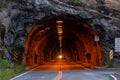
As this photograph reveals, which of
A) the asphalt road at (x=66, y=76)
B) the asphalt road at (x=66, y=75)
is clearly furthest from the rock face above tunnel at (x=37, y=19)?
the asphalt road at (x=66, y=76)

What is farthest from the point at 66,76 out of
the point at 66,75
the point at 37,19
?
the point at 37,19

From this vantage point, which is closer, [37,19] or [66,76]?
[66,76]

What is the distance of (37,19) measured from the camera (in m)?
41.4

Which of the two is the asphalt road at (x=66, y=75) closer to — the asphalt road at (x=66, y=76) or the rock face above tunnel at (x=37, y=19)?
the asphalt road at (x=66, y=76)

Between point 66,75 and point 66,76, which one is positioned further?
point 66,75

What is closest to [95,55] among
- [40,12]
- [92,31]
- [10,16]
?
[92,31]

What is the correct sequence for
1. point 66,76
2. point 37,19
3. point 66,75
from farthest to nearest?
point 37,19 → point 66,75 → point 66,76

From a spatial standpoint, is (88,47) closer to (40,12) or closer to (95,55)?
(95,55)

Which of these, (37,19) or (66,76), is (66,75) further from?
(37,19)

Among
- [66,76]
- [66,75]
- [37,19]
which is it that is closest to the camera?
[66,76]

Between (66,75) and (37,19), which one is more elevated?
(37,19)

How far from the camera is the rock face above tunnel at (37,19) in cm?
3716

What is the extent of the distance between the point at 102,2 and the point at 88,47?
13955 mm

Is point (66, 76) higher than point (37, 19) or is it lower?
lower
